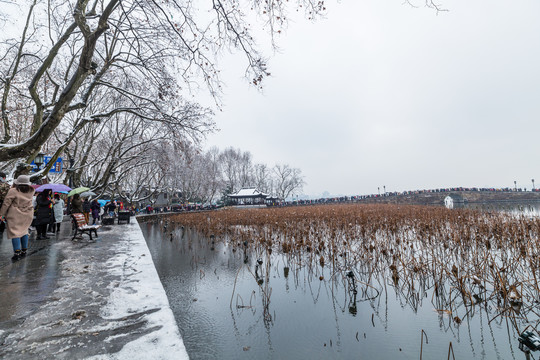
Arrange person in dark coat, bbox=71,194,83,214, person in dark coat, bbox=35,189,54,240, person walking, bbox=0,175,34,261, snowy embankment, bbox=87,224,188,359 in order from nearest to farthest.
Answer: snowy embankment, bbox=87,224,188,359, person walking, bbox=0,175,34,261, person in dark coat, bbox=35,189,54,240, person in dark coat, bbox=71,194,83,214

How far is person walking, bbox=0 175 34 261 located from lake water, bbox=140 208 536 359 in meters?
3.33

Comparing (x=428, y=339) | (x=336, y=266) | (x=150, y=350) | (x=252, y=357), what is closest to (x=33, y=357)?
(x=150, y=350)

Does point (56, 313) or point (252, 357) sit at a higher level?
point (56, 313)

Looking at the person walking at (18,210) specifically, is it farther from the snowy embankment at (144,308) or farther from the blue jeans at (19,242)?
the snowy embankment at (144,308)

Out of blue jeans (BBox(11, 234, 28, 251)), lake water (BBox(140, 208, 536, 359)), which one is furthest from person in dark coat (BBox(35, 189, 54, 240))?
lake water (BBox(140, 208, 536, 359))

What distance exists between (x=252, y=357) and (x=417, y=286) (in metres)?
3.50

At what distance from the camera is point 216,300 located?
4148mm

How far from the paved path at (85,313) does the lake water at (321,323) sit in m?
0.64

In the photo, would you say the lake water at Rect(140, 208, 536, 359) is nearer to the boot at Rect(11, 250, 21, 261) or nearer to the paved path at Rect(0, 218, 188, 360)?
the paved path at Rect(0, 218, 188, 360)

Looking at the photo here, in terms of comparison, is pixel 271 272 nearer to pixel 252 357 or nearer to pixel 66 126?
pixel 252 357

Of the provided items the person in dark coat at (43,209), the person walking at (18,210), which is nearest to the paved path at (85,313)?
the person walking at (18,210)

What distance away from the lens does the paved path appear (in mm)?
1997

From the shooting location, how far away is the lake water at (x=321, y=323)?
8.93ft

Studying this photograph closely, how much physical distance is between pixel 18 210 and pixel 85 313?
4.07m
